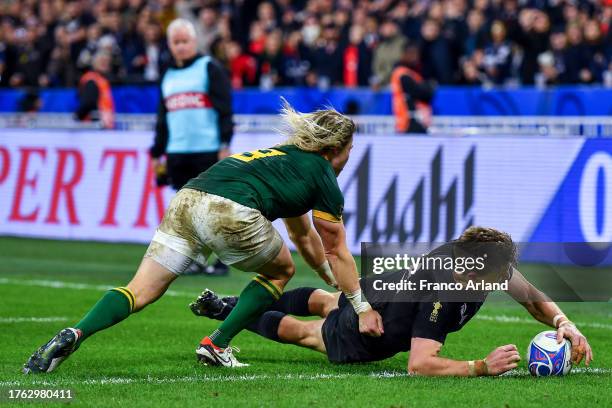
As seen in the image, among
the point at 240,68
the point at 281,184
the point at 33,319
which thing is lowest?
the point at 33,319

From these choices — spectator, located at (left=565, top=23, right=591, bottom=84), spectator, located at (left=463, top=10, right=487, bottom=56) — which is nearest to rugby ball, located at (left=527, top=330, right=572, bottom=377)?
spectator, located at (left=565, top=23, right=591, bottom=84)

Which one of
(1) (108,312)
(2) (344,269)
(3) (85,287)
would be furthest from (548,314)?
(3) (85,287)

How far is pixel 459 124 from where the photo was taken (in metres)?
18.3

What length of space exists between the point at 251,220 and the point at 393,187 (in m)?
7.37

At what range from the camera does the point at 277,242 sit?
786 cm

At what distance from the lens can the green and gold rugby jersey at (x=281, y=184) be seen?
25.0 ft

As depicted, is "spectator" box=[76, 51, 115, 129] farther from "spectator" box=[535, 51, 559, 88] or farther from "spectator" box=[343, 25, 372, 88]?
"spectator" box=[535, 51, 559, 88]

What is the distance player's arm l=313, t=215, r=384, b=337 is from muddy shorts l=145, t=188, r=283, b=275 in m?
0.36

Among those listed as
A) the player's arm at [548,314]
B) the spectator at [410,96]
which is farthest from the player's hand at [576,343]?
the spectator at [410,96]

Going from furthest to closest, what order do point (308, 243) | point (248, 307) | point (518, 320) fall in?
point (518, 320) → point (308, 243) → point (248, 307)

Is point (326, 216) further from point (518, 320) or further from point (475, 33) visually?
point (475, 33)

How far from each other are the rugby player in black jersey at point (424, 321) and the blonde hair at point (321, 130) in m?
0.87

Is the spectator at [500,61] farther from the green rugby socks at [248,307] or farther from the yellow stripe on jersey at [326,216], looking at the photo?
the yellow stripe on jersey at [326,216]

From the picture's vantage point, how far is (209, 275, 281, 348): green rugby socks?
8.05 meters
